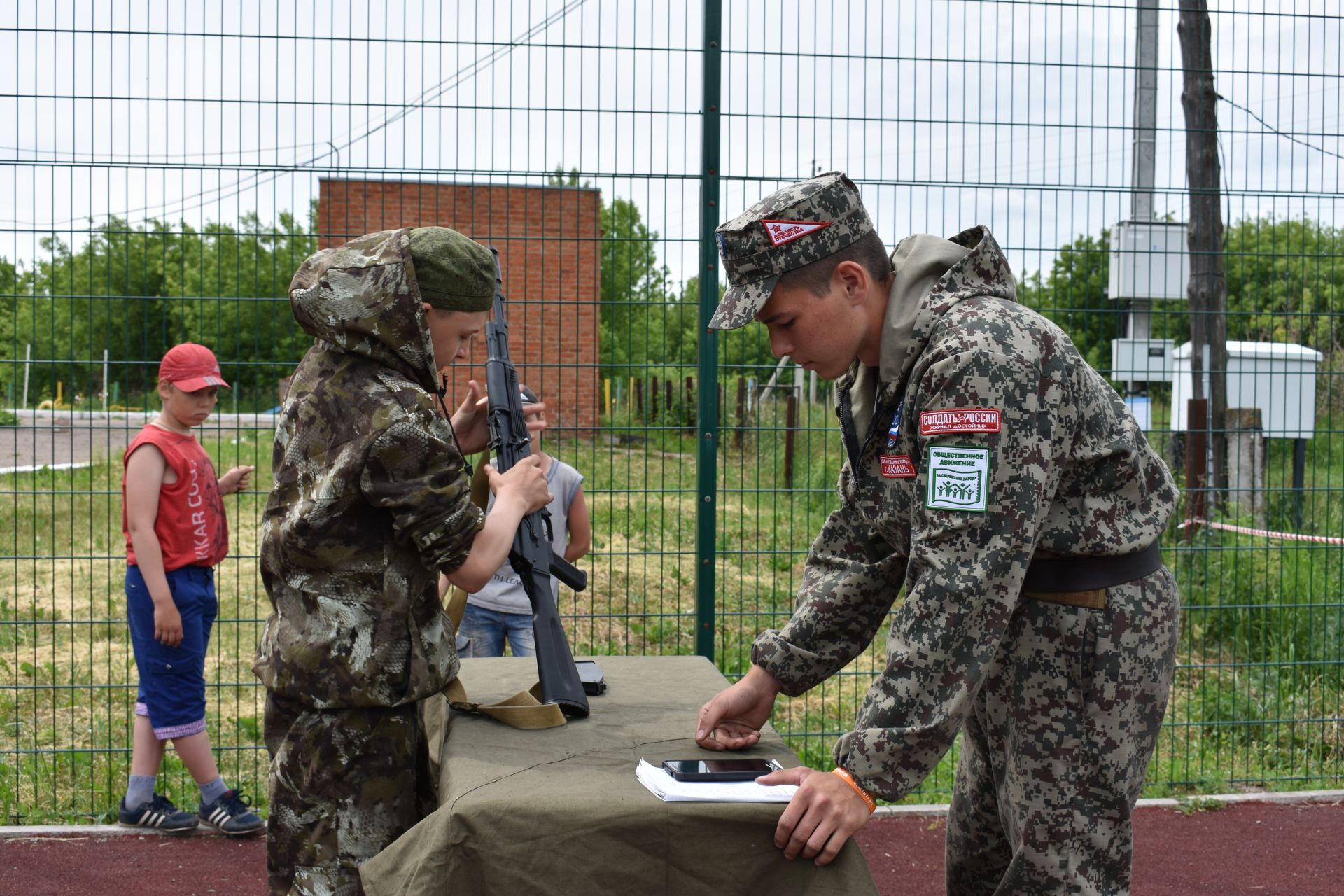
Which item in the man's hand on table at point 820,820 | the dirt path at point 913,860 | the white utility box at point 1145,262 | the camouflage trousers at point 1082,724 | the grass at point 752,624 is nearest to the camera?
the man's hand on table at point 820,820

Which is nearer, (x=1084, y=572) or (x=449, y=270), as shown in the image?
(x=1084, y=572)

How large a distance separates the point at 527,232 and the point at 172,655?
83.6 inches

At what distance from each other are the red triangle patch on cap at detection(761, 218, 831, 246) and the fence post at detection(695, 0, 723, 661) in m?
2.23

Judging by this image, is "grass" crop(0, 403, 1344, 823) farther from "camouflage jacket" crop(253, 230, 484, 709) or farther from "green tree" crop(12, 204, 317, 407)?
"camouflage jacket" crop(253, 230, 484, 709)

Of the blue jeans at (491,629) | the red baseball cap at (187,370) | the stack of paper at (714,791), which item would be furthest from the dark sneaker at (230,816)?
the stack of paper at (714,791)

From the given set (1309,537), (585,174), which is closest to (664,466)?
(585,174)

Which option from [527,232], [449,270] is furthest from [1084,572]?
[527,232]

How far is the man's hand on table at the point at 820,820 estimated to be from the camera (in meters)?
1.93

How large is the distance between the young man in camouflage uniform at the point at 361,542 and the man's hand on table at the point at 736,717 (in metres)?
0.57

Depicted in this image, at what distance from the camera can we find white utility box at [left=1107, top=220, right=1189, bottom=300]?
502cm

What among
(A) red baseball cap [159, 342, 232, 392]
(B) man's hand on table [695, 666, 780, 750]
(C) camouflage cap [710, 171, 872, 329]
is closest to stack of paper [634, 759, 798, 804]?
(B) man's hand on table [695, 666, 780, 750]

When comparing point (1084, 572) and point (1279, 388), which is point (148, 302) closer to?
point (1084, 572)

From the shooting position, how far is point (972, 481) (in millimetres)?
2018

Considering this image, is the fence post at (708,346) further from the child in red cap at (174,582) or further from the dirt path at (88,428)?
the child in red cap at (174,582)
